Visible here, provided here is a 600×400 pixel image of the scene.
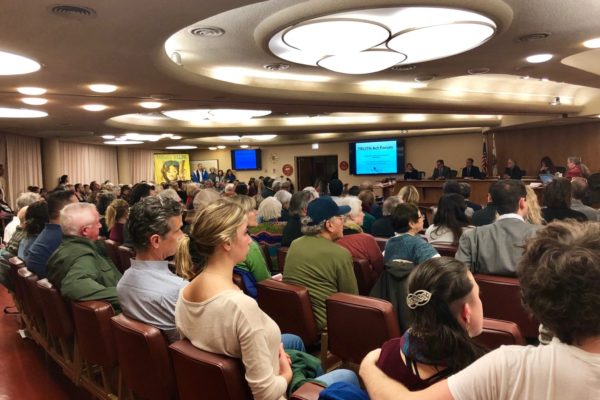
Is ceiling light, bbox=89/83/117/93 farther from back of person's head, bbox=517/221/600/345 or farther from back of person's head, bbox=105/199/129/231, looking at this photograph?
back of person's head, bbox=517/221/600/345

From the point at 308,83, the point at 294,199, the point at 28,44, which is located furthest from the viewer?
the point at 308,83

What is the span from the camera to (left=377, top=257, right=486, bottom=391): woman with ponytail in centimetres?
124

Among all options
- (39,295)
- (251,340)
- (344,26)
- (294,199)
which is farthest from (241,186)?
(251,340)

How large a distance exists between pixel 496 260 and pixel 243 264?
5.43 ft

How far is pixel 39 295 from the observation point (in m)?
3.06

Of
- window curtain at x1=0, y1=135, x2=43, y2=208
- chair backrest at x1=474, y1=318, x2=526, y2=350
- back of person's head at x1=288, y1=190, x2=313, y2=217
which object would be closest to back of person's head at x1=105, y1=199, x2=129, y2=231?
back of person's head at x1=288, y1=190, x2=313, y2=217

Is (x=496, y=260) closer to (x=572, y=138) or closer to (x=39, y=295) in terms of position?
(x=39, y=295)

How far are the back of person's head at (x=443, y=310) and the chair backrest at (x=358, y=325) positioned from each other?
0.90m

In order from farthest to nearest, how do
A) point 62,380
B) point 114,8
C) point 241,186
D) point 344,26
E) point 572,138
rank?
point 572,138
point 241,186
point 344,26
point 62,380
point 114,8

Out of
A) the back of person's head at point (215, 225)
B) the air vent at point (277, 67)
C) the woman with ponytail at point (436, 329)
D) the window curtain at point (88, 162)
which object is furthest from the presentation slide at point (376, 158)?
the woman with ponytail at point (436, 329)

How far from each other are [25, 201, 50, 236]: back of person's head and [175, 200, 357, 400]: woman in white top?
259 cm

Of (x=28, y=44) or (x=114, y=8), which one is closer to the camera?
(x=114, y=8)

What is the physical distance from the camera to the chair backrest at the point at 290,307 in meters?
2.77

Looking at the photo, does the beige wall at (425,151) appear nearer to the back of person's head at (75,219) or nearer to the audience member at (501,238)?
the audience member at (501,238)
